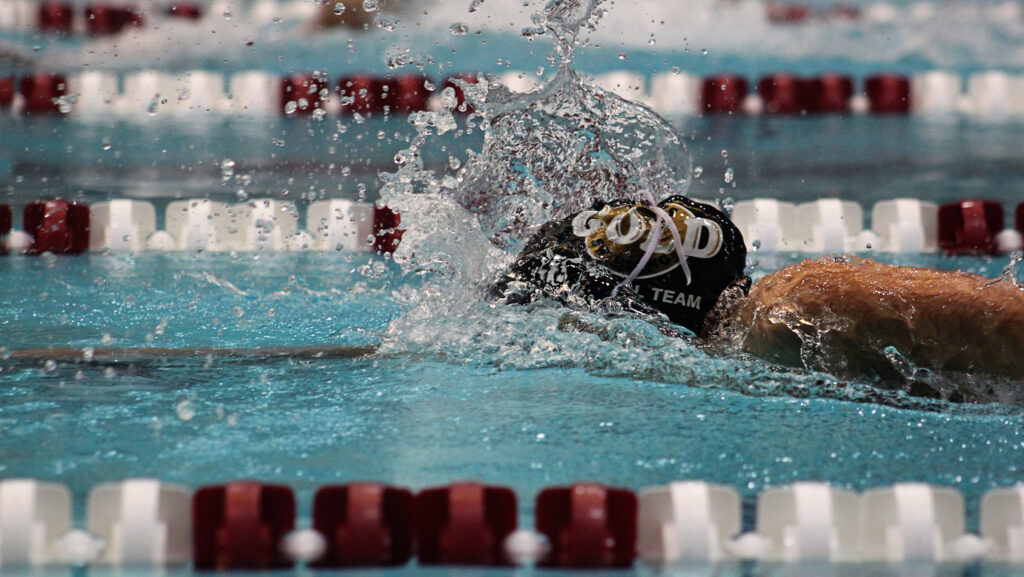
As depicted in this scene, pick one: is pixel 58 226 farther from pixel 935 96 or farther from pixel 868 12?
pixel 868 12

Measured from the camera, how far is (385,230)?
4.27m

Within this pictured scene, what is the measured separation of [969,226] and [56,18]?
593 centimetres

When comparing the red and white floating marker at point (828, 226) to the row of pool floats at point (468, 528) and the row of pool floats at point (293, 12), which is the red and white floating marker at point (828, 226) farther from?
the row of pool floats at point (293, 12)

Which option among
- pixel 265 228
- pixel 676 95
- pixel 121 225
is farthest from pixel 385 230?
pixel 676 95

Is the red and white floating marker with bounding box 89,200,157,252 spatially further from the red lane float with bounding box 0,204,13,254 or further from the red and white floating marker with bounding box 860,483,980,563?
the red and white floating marker with bounding box 860,483,980,563

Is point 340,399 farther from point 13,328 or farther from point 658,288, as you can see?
point 13,328

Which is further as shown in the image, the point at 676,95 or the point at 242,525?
the point at 676,95

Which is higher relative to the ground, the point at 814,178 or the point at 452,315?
the point at 814,178

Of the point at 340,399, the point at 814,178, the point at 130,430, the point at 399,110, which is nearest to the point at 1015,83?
the point at 814,178

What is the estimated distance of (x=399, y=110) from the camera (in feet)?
19.7

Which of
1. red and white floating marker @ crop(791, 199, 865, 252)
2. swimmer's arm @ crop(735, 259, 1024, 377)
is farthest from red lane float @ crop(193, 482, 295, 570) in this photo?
red and white floating marker @ crop(791, 199, 865, 252)

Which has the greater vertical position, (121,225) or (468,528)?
(121,225)

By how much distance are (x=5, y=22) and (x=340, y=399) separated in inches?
243

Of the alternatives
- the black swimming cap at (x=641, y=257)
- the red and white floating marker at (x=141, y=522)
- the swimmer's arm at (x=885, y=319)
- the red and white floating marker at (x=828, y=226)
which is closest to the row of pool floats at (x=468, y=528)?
the red and white floating marker at (x=141, y=522)
